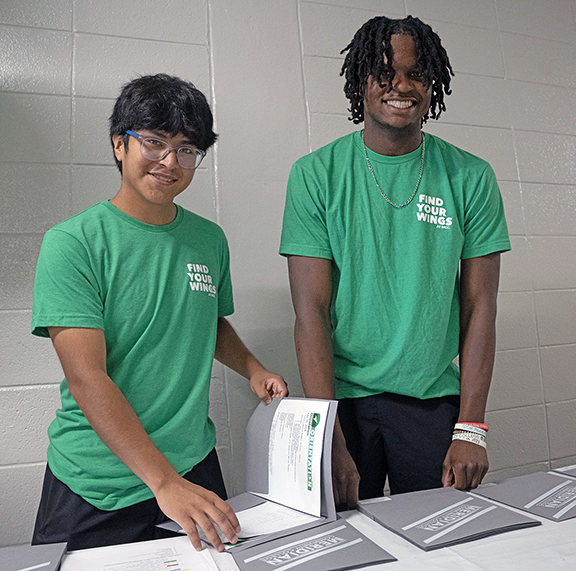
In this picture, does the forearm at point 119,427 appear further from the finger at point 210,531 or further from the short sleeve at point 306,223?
the short sleeve at point 306,223

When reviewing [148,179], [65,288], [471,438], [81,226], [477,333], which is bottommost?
[471,438]

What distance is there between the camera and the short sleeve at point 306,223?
1.31 m

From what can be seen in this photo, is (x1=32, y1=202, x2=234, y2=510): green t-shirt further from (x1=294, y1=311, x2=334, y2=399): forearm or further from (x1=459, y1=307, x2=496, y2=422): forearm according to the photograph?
(x1=459, y1=307, x2=496, y2=422): forearm

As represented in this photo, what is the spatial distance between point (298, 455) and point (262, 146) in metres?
1.16

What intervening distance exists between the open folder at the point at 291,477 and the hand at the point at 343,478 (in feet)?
0.39

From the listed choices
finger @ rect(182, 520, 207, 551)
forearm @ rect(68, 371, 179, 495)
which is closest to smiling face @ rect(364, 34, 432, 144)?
forearm @ rect(68, 371, 179, 495)

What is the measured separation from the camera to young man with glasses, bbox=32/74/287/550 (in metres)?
1.01

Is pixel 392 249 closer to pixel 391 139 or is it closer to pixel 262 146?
pixel 391 139

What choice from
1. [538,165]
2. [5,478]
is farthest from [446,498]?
[538,165]

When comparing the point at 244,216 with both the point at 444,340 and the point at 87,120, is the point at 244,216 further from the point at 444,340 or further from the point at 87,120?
the point at 444,340

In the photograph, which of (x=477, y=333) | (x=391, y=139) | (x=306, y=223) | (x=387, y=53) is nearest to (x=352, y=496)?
(x=477, y=333)

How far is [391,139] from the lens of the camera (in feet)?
4.49

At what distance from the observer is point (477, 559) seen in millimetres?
788

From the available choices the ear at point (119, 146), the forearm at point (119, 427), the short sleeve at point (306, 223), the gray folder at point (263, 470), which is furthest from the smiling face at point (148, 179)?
the gray folder at point (263, 470)
